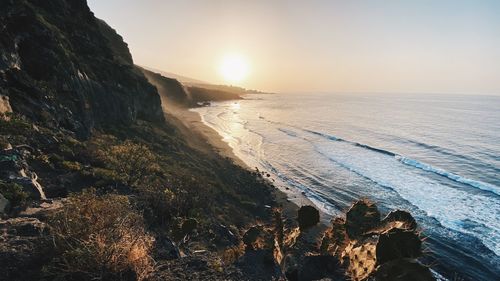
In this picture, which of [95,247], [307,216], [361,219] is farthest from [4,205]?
[361,219]

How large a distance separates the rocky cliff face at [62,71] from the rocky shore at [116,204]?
13cm

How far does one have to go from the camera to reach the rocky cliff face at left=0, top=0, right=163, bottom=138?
24.6 metres

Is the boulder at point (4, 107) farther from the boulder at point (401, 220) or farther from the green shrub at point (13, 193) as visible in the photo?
the boulder at point (401, 220)

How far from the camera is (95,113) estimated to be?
37312 millimetres

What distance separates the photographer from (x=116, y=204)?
9234 mm

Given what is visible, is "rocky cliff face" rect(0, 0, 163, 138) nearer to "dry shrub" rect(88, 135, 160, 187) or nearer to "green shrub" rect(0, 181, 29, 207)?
"dry shrub" rect(88, 135, 160, 187)

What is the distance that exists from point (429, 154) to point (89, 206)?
5727cm

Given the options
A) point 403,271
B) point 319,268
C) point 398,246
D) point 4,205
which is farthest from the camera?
point 319,268

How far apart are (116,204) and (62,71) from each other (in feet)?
87.8

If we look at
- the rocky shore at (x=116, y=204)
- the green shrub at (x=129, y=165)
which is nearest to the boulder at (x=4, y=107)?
the rocky shore at (x=116, y=204)

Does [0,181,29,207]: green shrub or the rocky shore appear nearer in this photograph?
the rocky shore

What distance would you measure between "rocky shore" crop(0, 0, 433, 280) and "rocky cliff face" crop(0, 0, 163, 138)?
132 mm

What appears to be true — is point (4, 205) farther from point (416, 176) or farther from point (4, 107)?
point (416, 176)

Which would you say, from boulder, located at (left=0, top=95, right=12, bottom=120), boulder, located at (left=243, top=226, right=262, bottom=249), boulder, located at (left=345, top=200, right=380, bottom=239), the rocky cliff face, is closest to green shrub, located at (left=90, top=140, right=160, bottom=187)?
the rocky cliff face
